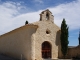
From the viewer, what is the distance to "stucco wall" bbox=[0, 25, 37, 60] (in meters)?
29.1

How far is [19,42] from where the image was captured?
31203 millimetres

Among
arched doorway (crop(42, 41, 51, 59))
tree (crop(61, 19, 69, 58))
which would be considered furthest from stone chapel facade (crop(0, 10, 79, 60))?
tree (crop(61, 19, 69, 58))

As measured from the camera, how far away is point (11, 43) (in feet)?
111

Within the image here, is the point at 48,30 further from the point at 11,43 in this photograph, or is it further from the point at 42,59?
the point at 11,43

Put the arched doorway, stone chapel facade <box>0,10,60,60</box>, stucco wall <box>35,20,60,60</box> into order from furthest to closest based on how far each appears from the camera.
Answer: the arched doorway → stucco wall <box>35,20,60,60</box> → stone chapel facade <box>0,10,60,60</box>

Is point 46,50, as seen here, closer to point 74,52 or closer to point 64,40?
point 64,40

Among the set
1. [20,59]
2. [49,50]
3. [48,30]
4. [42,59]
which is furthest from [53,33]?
[20,59]

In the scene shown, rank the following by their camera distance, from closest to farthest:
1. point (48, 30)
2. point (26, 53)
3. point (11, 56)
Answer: point (26, 53)
point (48, 30)
point (11, 56)

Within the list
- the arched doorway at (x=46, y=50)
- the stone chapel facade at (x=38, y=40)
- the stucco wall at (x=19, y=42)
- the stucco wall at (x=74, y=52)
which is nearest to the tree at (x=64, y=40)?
the stone chapel facade at (x=38, y=40)

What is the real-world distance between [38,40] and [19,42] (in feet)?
11.8

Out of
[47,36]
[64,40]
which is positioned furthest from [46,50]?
[64,40]

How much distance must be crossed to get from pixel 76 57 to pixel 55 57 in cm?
371

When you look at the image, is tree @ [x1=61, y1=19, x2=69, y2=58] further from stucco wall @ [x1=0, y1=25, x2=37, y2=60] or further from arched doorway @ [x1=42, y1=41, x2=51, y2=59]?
stucco wall @ [x1=0, y1=25, x2=37, y2=60]

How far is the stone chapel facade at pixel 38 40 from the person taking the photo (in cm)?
2906
